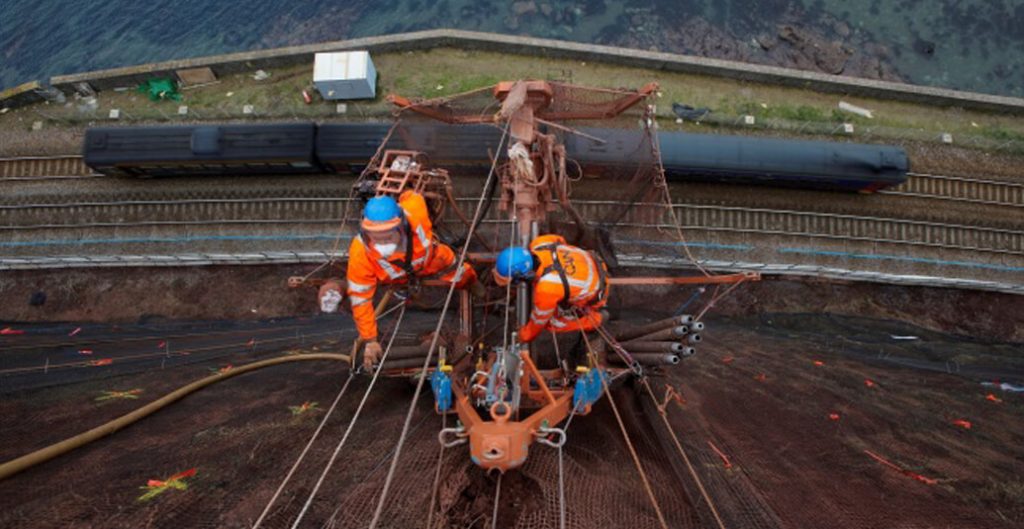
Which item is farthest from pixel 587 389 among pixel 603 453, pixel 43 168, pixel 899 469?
pixel 43 168

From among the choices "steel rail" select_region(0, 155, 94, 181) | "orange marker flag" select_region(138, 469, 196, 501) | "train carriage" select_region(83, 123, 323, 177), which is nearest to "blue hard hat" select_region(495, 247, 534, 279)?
"orange marker flag" select_region(138, 469, 196, 501)

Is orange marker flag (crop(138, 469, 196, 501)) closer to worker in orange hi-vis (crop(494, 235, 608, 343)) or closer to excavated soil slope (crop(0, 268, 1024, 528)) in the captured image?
excavated soil slope (crop(0, 268, 1024, 528))

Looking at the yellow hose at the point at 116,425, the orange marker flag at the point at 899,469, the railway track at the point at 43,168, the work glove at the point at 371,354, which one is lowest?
the orange marker flag at the point at 899,469

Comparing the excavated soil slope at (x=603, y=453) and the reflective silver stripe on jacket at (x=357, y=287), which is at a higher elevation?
the reflective silver stripe on jacket at (x=357, y=287)

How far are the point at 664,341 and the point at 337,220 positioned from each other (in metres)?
10.3

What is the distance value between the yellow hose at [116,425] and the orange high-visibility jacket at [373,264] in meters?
1.84

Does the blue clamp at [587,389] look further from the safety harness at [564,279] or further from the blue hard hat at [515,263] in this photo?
the blue hard hat at [515,263]

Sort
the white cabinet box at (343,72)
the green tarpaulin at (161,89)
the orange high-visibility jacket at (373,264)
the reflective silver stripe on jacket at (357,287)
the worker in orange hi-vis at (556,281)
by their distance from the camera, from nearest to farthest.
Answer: the worker in orange hi-vis at (556,281) < the orange high-visibility jacket at (373,264) < the reflective silver stripe on jacket at (357,287) < the white cabinet box at (343,72) < the green tarpaulin at (161,89)

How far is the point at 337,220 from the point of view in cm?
1498

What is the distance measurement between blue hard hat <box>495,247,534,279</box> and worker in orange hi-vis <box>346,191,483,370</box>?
2.03 ft

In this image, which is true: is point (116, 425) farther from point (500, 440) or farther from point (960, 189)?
point (960, 189)

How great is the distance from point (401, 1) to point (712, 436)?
73.2 ft

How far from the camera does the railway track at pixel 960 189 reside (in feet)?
49.5

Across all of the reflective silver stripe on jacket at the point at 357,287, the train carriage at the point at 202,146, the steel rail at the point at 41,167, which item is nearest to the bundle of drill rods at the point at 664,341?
the reflective silver stripe on jacket at the point at 357,287
